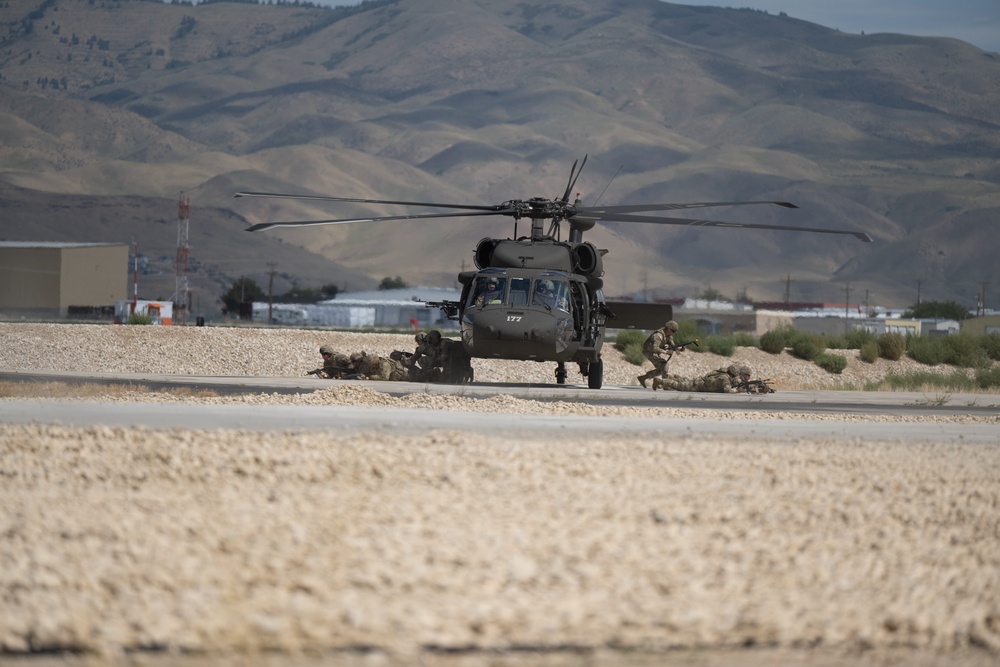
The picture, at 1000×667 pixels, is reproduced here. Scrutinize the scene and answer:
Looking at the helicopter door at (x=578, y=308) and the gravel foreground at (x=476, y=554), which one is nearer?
the gravel foreground at (x=476, y=554)

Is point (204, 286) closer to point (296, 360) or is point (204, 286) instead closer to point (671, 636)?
point (296, 360)

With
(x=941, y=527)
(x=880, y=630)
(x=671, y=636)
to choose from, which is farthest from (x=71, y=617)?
(x=941, y=527)

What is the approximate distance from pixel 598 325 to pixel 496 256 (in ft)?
7.99

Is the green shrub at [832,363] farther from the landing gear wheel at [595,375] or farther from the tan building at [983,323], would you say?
the tan building at [983,323]

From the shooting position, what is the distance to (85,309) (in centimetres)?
9912

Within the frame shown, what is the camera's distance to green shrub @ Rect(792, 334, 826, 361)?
4488 cm

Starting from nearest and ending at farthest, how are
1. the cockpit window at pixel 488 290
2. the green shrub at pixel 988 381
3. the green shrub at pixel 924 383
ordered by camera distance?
1. the cockpit window at pixel 488 290
2. the green shrub at pixel 924 383
3. the green shrub at pixel 988 381

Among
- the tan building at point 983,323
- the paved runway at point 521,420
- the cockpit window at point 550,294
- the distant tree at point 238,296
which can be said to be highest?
the distant tree at point 238,296

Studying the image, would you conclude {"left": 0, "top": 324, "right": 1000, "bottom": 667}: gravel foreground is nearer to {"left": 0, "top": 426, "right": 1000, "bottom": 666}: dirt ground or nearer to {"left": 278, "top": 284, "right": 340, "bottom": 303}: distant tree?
{"left": 0, "top": 426, "right": 1000, "bottom": 666}: dirt ground

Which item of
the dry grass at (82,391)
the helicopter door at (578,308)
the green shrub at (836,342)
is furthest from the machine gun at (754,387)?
the green shrub at (836,342)

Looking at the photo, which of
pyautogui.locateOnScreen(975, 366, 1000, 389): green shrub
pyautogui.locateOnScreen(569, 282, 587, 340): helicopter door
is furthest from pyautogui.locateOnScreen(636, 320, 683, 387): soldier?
pyautogui.locateOnScreen(975, 366, 1000, 389): green shrub

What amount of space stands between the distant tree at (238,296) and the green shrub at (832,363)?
10001 cm

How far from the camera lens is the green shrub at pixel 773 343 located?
150 feet

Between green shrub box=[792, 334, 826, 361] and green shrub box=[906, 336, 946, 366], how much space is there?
10.7ft
